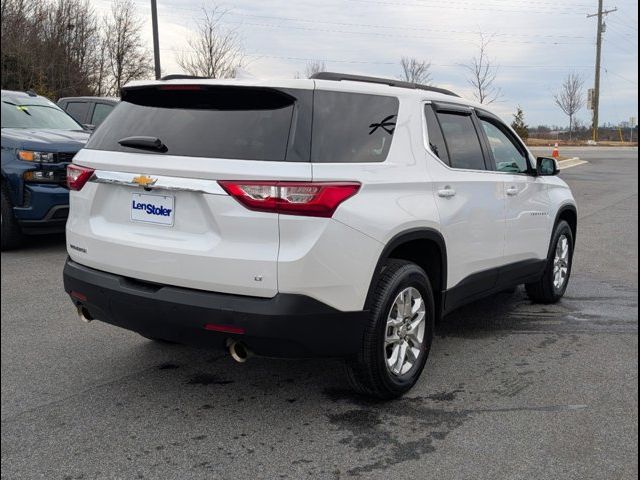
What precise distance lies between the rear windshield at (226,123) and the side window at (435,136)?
1070 mm

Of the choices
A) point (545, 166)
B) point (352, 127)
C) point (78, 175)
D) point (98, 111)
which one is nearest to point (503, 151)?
point (545, 166)

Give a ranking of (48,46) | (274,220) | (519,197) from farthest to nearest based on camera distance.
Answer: (48,46)
(519,197)
(274,220)

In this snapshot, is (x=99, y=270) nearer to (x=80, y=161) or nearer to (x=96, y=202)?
(x=96, y=202)

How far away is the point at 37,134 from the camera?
317 inches

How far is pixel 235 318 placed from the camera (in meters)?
3.14

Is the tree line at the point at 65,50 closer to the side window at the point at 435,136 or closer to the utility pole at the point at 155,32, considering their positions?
the utility pole at the point at 155,32

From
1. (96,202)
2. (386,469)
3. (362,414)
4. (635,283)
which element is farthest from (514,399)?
(635,283)

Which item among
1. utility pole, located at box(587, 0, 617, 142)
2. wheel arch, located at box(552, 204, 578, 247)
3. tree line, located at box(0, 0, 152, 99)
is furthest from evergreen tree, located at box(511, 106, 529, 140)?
wheel arch, located at box(552, 204, 578, 247)

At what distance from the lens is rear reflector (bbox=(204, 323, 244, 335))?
3.15m

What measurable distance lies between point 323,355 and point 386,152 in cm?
117

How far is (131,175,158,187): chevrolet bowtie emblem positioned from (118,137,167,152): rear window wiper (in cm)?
17

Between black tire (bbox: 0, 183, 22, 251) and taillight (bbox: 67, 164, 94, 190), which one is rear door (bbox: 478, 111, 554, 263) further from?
black tire (bbox: 0, 183, 22, 251)

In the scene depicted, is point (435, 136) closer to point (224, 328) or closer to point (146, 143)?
point (146, 143)

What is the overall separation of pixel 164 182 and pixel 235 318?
2.50 feet
